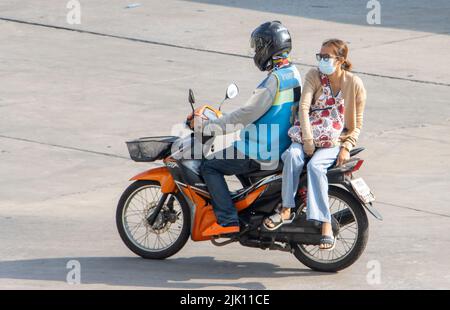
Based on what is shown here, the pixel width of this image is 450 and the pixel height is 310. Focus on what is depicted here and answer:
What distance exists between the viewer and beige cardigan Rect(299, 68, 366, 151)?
28.0 ft

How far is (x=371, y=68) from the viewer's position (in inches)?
649

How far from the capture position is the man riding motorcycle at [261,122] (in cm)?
858

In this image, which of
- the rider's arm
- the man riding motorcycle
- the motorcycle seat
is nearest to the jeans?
the motorcycle seat

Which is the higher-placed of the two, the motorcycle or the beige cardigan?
the beige cardigan

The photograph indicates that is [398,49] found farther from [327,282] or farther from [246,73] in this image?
[327,282]

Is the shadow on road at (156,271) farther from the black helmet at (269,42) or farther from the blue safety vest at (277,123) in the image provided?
the black helmet at (269,42)

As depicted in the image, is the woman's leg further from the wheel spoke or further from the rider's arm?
the wheel spoke

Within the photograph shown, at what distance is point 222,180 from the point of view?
8.82 metres

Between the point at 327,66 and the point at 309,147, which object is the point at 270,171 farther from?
the point at 327,66

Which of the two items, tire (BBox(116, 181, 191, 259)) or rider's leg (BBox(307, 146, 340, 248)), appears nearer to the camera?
rider's leg (BBox(307, 146, 340, 248))

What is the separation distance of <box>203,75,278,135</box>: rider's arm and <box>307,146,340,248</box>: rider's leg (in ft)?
1.72

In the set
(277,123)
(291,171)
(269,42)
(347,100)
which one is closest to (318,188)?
(291,171)

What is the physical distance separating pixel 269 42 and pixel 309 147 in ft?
2.78

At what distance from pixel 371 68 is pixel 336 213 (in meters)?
7.95
